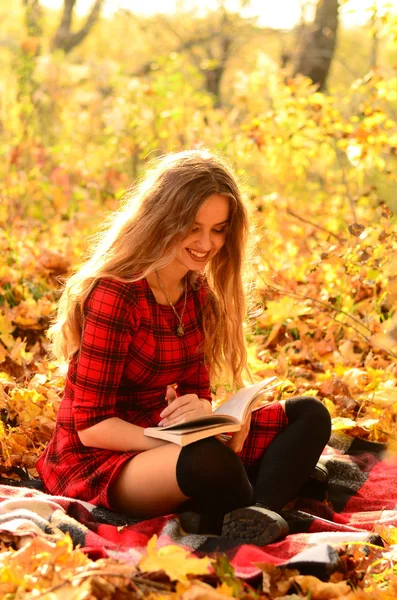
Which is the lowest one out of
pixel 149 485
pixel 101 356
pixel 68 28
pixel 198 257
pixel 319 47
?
pixel 149 485

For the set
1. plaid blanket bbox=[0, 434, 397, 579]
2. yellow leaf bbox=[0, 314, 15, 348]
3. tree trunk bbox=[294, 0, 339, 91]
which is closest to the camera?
plaid blanket bbox=[0, 434, 397, 579]

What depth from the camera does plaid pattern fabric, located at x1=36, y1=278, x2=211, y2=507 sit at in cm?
253

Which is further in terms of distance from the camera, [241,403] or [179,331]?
[179,331]

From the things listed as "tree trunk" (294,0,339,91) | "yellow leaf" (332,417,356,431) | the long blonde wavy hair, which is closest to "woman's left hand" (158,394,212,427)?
the long blonde wavy hair

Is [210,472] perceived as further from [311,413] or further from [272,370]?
[272,370]

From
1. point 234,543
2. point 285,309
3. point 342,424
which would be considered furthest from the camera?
point 285,309

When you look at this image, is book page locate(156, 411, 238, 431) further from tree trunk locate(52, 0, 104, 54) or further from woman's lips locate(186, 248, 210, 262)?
tree trunk locate(52, 0, 104, 54)

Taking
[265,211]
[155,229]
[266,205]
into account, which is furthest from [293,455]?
[265,211]

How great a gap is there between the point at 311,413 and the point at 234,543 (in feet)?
2.07

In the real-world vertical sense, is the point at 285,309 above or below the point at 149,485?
above

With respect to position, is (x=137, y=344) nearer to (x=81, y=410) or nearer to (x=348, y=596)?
(x=81, y=410)

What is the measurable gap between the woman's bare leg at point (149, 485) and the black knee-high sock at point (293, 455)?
296 millimetres

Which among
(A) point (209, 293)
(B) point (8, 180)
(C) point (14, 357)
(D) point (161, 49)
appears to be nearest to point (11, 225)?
(B) point (8, 180)

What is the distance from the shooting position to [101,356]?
8.29 ft
